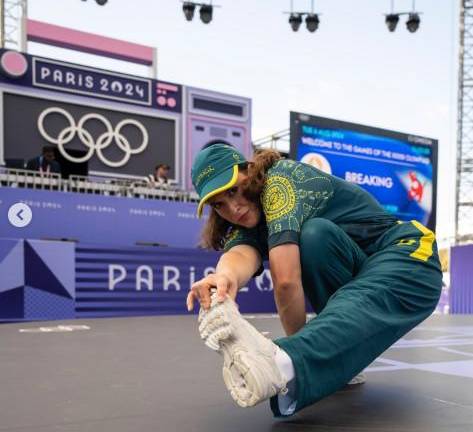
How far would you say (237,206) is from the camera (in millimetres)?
1271

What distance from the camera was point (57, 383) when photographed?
159cm

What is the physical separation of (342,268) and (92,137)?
8701mm

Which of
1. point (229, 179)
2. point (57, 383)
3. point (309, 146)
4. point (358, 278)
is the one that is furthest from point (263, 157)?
point (309, 146)

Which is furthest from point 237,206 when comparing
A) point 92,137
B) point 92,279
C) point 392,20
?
point 392,20

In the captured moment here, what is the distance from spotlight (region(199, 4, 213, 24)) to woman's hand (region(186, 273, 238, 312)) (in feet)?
29.2

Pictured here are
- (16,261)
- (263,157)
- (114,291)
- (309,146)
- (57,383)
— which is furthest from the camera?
(309,146)

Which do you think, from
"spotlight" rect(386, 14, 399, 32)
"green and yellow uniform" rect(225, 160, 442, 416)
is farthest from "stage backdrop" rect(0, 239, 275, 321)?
"spotlight" rect(386, 14, 399, 32)

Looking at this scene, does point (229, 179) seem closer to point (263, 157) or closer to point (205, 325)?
point (263, 157)

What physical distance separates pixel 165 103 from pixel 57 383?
8.95 m

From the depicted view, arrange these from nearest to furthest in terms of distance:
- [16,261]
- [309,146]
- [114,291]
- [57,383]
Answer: [57,383], [16,261], [114,291], [309,146]

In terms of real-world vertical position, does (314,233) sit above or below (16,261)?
above

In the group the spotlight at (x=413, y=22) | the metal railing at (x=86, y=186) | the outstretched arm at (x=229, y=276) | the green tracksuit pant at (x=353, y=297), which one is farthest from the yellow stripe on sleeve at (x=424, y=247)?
the spotlight at (x=413, y=22)

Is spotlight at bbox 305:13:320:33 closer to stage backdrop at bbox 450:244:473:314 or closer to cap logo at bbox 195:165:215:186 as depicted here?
stage backdrop at bbox 450:244:473:314

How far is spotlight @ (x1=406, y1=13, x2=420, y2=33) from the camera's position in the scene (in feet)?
32.5
